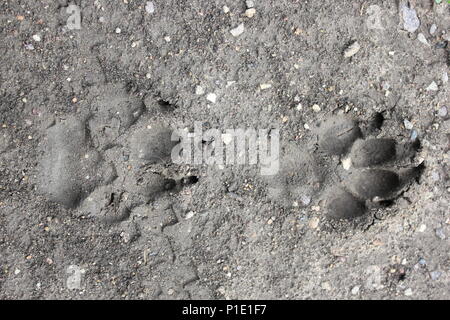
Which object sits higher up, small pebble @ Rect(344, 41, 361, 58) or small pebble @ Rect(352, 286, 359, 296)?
small pebble @ Rect(344, 41, 361, 58)

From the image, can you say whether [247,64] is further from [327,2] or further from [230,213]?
[230,213]

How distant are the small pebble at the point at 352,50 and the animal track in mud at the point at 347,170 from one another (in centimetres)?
25

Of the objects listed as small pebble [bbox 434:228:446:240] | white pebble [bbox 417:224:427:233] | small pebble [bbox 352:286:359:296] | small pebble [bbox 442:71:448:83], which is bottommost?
small pebble [bbox 352:286:359:296]

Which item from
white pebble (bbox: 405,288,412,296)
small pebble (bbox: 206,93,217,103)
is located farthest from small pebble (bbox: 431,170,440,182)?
small pebble (bbox: 206,93,217,103)

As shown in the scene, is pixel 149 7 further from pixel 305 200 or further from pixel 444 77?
pixel 444 77

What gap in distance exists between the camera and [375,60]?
1.93m

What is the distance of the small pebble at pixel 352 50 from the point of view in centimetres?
192

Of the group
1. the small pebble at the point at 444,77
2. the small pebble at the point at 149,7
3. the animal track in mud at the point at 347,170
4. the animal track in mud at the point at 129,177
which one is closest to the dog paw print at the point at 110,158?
the animal track in mud at the point at 129,177

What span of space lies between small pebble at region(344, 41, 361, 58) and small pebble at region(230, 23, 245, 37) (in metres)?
0.42

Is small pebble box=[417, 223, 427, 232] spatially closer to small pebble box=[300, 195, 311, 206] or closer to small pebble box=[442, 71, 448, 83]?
small pebble box=[300, 195, 311, 206]

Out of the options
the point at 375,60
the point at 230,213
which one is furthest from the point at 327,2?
the point at 230,213

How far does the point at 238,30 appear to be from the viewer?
75.9 inches

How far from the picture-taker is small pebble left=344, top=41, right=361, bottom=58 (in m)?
1.92
